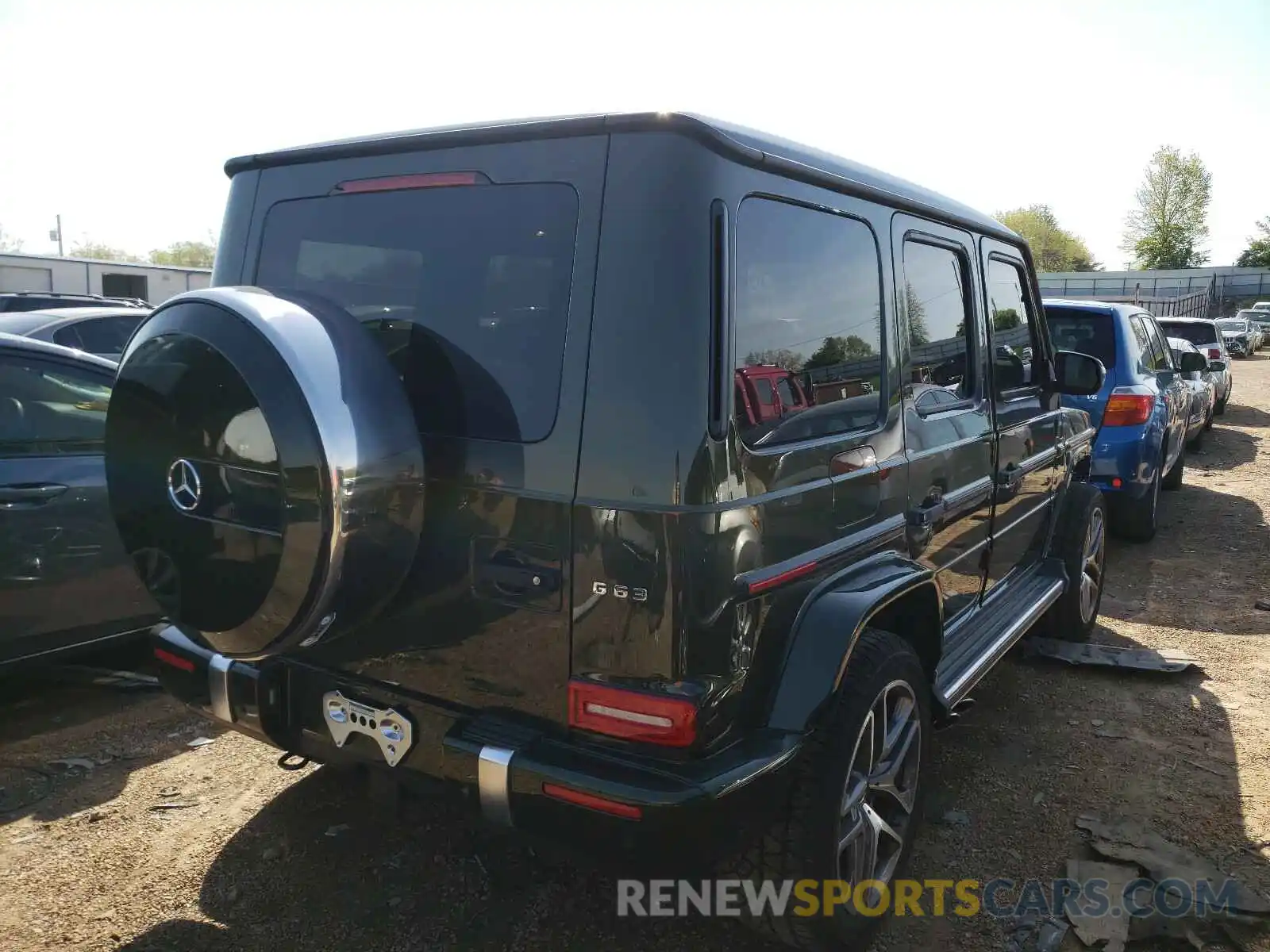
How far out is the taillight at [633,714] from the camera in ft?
6.70

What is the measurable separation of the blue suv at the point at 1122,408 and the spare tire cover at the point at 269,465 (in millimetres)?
5857

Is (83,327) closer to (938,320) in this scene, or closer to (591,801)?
(938,320)

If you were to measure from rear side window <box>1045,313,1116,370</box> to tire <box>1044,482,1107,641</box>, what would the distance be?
2.22 m

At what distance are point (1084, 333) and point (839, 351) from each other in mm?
5232

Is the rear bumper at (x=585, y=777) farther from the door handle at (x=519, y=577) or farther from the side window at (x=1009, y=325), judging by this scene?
the side window at (x=1009, y=325)

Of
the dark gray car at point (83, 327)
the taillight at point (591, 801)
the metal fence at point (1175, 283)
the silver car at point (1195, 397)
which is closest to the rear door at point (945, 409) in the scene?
the taillight at point (591, 801)

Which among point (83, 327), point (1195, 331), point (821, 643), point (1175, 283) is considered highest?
point (1175, 283)

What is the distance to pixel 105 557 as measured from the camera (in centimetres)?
388

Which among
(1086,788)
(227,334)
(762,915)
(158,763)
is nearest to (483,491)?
(227,334)

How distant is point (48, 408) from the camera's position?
3854mm

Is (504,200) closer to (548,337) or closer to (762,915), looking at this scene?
(548,337)

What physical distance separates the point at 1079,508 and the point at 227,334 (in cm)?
412

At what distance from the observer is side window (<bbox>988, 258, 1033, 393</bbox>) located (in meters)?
3.80

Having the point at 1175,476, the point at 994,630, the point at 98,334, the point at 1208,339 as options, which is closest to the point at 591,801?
the point at 994,630
